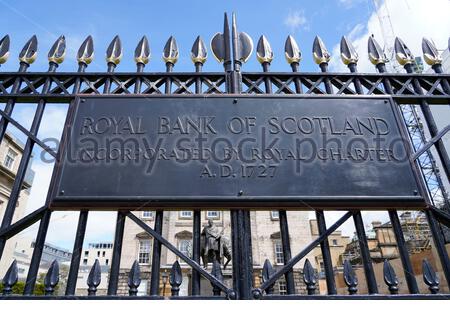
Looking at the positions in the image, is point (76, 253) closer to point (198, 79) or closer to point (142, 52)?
point (198, 79)

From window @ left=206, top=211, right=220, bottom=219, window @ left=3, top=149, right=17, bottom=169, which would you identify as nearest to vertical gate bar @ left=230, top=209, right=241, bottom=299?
window @ left=3, top=149, right=17, bottom=169

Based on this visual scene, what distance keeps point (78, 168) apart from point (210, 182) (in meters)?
1.07

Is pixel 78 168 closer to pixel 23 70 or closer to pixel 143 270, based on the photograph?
pixel 23 70

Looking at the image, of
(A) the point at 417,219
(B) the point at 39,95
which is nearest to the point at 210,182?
(B) the point at 39,95

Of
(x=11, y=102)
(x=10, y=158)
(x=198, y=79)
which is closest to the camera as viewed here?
(x=11, y=102)

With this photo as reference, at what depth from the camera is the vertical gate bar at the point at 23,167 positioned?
2.21 meters

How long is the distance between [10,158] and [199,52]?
17.6 metres

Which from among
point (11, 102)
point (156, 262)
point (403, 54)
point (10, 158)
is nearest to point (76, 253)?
point (156, 262)

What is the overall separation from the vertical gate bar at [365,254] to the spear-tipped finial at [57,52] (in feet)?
9.84

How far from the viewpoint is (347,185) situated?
2250mm

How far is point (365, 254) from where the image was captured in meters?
2.16

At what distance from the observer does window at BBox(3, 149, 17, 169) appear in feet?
50.0

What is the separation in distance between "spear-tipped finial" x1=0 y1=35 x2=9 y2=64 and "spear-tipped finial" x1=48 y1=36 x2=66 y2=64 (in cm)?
41

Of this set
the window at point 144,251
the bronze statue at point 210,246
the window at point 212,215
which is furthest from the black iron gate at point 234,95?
the window at point 144,251
